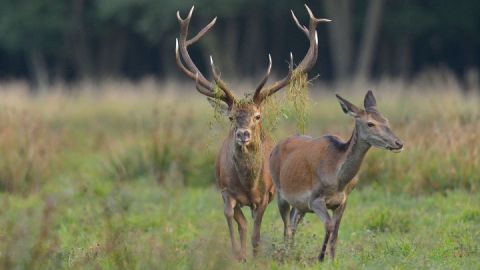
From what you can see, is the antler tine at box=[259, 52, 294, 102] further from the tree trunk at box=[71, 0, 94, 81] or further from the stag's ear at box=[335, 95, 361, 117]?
the tree trunk at box=[71, 0, 94, 81]

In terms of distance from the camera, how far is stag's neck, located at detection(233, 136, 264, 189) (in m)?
11.1

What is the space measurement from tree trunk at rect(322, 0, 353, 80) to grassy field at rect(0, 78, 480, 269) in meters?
17.1

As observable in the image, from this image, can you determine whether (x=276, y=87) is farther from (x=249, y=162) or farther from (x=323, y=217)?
(x=323, y=217)

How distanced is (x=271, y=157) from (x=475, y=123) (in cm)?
573

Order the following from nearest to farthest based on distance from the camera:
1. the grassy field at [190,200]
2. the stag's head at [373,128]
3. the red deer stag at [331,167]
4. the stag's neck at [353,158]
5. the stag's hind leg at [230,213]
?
1. the grassy field at [190,200]
2. the stag's head at [373,128]
3. the red deer stag at [331,167]
4. the stag's neck at [353,158]
5. the stag's hind leg at [230,213]

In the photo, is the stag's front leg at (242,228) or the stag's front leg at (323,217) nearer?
the stag's front leg at (323,217)

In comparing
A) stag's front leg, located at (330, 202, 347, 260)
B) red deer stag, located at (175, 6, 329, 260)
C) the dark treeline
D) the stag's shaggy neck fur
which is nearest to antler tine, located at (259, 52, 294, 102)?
red deer stag, located at (175, 6, 329, 260)

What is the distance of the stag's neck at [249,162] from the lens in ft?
36.4

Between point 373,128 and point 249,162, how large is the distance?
5.07 ft

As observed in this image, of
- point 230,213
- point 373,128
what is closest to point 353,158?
point 373,128

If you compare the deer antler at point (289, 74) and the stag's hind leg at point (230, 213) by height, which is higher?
the deer antler at point (289, 74)

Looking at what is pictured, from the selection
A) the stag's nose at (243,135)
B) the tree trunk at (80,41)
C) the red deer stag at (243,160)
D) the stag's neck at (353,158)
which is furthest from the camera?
the tree trunk at (80,41)

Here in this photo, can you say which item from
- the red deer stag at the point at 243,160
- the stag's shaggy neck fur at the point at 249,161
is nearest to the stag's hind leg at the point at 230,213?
the red deer stag at the point at 243,160

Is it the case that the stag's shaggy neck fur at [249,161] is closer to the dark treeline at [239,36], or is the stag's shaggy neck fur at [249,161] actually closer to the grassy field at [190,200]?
the grassy field at [190,200]
